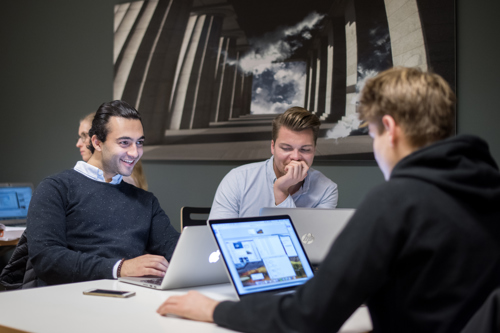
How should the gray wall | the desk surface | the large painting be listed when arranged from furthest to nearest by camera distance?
1. the gray wall
2. the large painting
3. the desk surface

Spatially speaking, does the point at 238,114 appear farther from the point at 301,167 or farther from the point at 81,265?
the point at 81,265

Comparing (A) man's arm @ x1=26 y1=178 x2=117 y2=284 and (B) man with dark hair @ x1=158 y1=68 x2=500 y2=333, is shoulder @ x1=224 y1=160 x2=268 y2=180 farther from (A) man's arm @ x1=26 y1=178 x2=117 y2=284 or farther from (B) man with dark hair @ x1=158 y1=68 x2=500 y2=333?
(B) man with dark hair @ x1=158 y1=68 x2=500 y2=333

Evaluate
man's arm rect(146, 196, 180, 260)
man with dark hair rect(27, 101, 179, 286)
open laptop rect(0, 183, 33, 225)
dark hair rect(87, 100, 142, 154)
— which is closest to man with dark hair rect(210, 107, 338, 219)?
man's arm rect(146, 196, 180, 260)

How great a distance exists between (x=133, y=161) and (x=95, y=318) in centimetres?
99

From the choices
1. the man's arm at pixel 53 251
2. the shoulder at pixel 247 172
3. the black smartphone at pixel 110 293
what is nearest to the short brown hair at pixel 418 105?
the black smartphone at pixel 110 293

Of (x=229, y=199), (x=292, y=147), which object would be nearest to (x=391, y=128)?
(x=292, y=147)

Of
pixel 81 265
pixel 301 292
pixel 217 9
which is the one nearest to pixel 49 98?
pixel 217 9

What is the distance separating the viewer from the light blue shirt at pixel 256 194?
7.98 ft

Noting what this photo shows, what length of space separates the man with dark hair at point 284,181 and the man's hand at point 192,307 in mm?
1170

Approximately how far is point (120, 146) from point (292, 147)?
2.80 feet

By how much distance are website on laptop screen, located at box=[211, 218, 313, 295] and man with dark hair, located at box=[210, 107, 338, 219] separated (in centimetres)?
86

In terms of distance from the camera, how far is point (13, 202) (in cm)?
397

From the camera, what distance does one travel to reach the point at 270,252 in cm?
139

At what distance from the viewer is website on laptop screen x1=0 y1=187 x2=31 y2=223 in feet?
12.8
